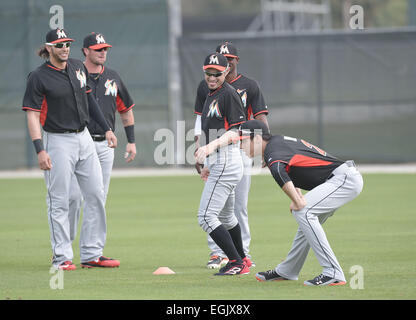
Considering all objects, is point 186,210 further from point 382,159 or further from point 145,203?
point 382,159

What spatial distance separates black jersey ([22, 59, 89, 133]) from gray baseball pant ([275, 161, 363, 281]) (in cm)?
271

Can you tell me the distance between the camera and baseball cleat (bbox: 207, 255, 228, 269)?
342 inches

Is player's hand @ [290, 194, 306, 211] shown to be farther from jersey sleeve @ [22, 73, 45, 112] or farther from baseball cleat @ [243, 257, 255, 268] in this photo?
jersey sleeve @ [22, 73, 45, 112]

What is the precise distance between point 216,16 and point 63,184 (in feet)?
142

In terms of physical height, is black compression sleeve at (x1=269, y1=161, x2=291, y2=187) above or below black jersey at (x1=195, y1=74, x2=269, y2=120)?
below

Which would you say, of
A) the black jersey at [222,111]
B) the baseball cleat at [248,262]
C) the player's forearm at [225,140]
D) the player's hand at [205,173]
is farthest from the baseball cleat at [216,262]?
the player's forearm at [225,140]

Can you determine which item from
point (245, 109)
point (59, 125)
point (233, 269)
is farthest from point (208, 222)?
point (59, 125)

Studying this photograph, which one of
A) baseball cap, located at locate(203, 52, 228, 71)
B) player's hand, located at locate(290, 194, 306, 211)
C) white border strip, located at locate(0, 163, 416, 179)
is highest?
baseball cap, located at locate(203, 52, 228, 71)

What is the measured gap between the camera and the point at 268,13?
1469 inches

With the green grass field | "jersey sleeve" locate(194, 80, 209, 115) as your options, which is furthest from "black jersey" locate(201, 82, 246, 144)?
the green grass field

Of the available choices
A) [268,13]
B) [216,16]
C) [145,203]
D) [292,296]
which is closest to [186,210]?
[145,203]

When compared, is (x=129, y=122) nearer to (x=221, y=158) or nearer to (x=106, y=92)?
(x=106, y=92)

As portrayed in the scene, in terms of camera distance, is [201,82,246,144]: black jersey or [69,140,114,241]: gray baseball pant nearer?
[201,82,246,144]: black jersey

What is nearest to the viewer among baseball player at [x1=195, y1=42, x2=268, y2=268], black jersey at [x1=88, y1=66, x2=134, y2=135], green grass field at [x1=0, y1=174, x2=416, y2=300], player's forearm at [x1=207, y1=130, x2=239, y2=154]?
green grass field at [x1=0, y1=174, x2=416, y2=300]
